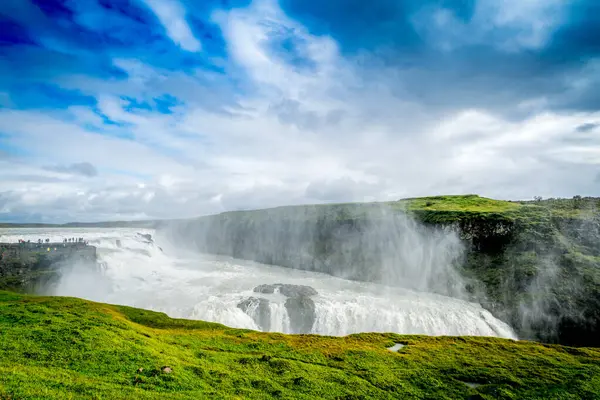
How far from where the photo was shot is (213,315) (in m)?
46.8

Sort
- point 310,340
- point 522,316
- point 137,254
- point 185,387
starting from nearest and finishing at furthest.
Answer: point 185,387 < point 310,340 < point 522,316 < point 137,254

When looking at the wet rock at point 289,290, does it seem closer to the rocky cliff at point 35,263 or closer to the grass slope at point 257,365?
the grass slope at point 257,365

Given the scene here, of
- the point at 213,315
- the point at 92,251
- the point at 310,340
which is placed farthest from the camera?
the point at 92,251

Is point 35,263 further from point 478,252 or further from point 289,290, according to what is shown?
point 478,252

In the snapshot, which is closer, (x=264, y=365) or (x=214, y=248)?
(x=264, y=365)

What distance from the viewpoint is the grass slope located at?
51.2 ft

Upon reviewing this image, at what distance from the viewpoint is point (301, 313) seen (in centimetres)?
5066

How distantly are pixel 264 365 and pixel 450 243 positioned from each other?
216ft

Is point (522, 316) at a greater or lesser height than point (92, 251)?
lesser

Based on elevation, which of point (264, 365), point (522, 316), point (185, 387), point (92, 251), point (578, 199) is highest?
point (578, 199)

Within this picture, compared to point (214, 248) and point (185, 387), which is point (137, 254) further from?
point (185, 387)

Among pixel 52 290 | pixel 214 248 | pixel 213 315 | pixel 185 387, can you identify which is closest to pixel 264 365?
pixel 185 387

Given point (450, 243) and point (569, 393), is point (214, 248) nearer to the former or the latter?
point (450, 243)

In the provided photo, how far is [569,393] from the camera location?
2086cm
